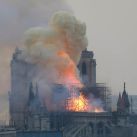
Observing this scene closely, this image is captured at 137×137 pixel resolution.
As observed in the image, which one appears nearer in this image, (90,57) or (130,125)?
(130,125)

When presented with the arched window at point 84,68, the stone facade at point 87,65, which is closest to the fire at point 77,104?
the stone facade at point 87,65

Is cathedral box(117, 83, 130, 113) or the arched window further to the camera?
the arched window

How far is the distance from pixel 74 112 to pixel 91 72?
77.0 ft

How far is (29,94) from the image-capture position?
15638cm

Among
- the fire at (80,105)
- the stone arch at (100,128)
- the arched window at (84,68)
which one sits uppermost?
the arched window at (84,68)

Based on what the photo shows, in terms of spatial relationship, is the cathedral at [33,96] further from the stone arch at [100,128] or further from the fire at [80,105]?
the stone arch at [100,128]

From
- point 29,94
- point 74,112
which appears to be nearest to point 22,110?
point 29,94

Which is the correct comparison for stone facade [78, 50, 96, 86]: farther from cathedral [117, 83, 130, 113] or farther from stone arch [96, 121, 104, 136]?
stone arch [96, 121, 104, 136]

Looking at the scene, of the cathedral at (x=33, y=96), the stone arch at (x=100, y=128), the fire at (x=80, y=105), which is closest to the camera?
the cathedral at (x=33, y=96)

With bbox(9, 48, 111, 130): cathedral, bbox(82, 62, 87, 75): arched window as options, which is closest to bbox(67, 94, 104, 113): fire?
bbox(9, 48, 111, 130): cathedral

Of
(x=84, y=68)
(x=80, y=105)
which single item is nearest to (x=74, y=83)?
(x=80, y=105)

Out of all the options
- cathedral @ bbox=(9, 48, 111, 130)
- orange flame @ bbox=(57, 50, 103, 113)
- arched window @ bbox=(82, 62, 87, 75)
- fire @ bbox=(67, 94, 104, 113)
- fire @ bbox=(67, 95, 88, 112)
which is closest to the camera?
cathedral @ bbox=(9, 48, 111, 130)

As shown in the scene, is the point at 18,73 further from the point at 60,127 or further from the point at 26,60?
the point at 60,127

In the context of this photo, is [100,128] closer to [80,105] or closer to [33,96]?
[80,105]
